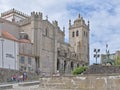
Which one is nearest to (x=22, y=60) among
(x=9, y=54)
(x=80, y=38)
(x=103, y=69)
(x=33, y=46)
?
(x=9, y=54)

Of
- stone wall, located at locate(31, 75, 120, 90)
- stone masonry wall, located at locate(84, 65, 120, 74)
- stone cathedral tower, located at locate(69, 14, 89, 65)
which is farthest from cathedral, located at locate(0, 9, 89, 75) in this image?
stone wall, located at locate(31, 75, 120, 90)

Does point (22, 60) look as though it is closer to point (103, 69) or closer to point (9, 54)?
point (9, 54)

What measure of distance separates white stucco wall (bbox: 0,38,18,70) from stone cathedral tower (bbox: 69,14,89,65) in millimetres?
41546

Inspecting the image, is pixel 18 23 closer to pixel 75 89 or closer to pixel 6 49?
pixel 6 49

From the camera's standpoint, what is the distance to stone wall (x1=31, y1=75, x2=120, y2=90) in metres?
23.3

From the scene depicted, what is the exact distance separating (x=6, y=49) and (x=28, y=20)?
1767cm

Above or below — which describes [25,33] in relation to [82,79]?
above

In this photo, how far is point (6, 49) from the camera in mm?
60656

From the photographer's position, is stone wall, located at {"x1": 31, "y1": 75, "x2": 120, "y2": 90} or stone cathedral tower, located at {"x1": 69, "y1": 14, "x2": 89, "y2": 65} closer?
stone wall, located at {"x1": 31, "y1": 75, "x2": 120, "y2": 90}

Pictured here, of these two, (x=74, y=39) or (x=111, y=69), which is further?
(x=74, y=39)

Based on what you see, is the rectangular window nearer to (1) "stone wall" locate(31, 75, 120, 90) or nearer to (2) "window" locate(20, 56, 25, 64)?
(2) "window" locate(20, 56, 25, 64)

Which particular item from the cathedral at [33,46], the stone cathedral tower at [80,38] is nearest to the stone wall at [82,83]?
the cathedral at [33,46]

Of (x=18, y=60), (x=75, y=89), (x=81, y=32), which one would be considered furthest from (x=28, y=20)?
(x=75, y=89)

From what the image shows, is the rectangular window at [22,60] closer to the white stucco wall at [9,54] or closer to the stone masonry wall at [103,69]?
the white stucco wall at [9,54]
